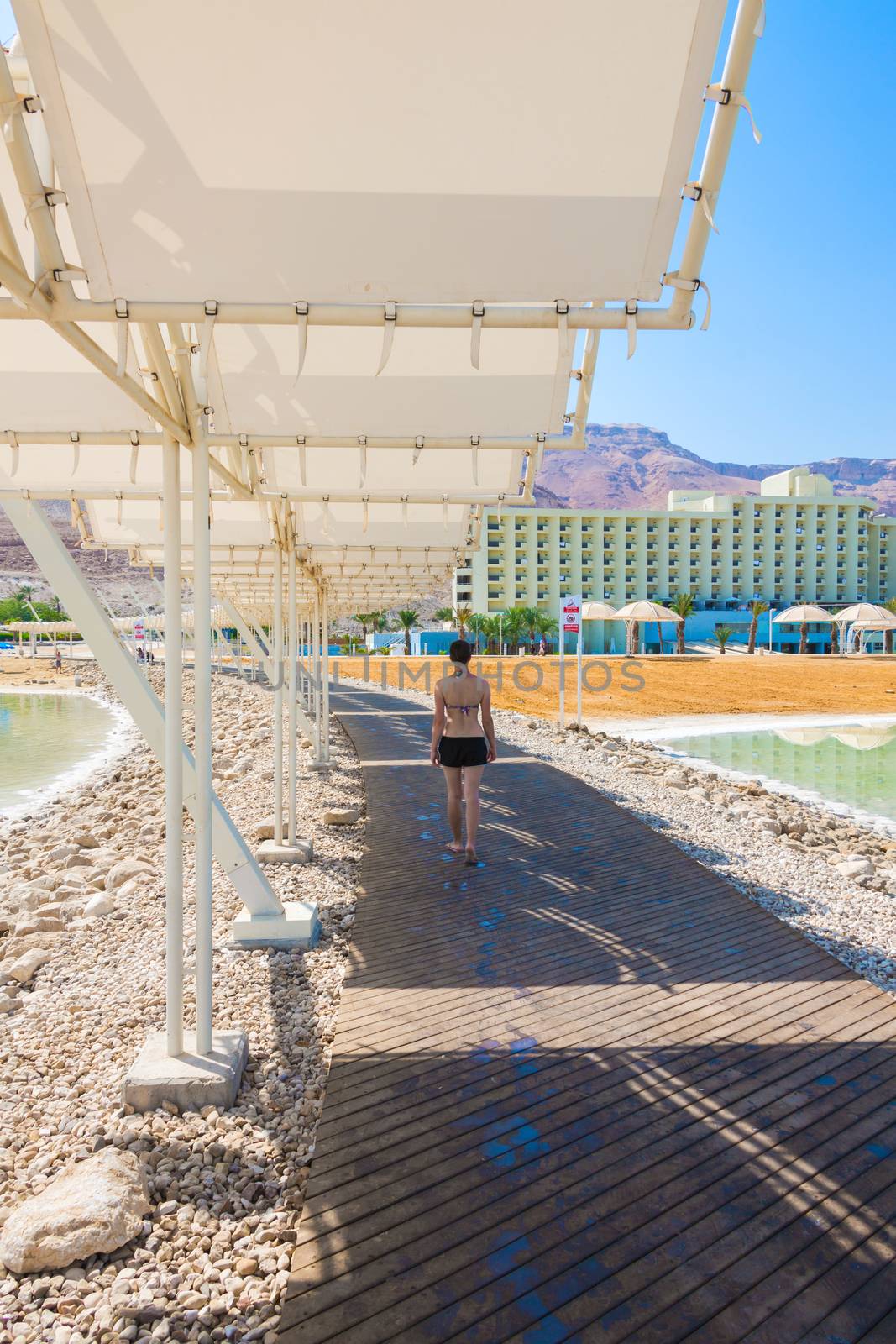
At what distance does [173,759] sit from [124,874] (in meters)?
4.85

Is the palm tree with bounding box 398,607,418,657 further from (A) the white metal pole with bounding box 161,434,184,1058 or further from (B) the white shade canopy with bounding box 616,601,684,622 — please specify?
(A) the white metal pole with bounding box 161,434,184,1058

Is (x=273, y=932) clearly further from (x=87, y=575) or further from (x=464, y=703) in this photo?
(x=87, y=575)

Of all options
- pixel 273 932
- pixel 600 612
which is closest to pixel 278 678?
pixel 273 932

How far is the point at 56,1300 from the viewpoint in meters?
2.16

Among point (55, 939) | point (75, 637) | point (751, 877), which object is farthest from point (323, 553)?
point (75, 637)

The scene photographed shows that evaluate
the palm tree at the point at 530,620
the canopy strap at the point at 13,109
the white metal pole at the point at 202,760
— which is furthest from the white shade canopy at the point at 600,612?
the canopy strap at the point at 13,109

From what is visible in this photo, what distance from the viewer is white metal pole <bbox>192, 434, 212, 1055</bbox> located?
3.12 metres

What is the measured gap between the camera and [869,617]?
5088cm

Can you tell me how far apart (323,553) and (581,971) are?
592 cm

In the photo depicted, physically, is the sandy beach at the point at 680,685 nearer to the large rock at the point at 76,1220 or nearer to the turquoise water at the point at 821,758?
the turquoise water at the point at 821,758

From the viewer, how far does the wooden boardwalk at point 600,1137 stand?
213cm

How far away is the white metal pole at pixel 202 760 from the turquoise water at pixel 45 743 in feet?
40.0

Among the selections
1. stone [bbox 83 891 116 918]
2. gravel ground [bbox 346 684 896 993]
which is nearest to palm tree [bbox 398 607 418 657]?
gravel ground [bbox 346 684 896 993]

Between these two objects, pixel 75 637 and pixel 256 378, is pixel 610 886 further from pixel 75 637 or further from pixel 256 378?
pixel 75 637
